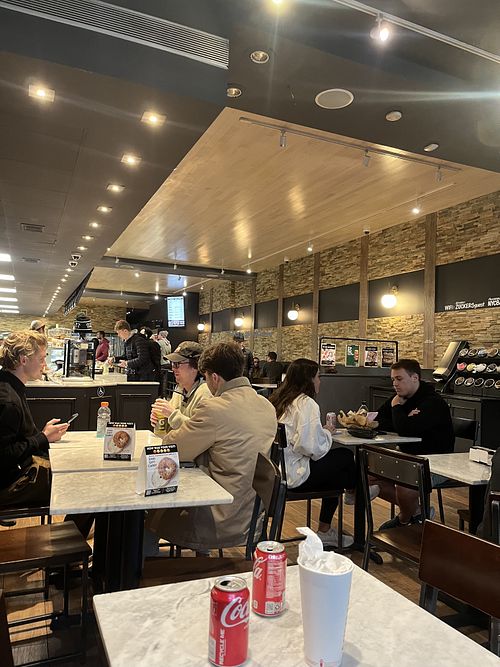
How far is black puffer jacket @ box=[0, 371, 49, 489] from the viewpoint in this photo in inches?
102

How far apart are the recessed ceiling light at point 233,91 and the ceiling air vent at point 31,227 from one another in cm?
375

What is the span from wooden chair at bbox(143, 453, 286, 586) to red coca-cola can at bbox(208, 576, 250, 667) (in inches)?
38.7

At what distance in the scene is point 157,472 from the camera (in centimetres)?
203

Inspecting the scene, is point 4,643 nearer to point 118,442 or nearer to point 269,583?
point 269,583

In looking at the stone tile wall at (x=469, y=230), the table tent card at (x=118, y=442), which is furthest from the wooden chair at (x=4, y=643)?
the stone tile wall at (x=469, y=230)

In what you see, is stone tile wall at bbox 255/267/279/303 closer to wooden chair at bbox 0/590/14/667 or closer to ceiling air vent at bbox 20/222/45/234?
ceiling air vent at bbox 20/222/45/234

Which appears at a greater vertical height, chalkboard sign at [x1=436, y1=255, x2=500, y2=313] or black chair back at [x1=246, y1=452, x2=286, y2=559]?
chalkboard sign at [x1=436, y1=255, x2=500, y2=313]

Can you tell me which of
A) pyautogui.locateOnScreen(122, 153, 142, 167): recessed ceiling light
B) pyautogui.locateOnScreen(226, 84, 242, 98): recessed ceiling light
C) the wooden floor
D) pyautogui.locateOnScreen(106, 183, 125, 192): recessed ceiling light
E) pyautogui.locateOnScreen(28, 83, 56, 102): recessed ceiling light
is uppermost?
pyautogui.locateOnScreen(226, 84, 242, 98): recessed ceiling light

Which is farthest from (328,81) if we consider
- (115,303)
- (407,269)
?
(115,303)

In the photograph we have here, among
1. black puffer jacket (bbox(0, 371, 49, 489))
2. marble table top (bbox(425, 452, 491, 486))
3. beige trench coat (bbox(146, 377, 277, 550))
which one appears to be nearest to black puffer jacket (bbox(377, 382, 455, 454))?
marble table top (bbox(425, 452, 491, 486))

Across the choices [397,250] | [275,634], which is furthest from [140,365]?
[275,634]

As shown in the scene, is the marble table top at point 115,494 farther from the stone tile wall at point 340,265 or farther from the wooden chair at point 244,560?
the stone tile wall at point 340,265

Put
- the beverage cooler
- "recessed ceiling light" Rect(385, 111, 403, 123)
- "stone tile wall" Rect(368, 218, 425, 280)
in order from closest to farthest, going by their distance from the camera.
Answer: "recessed ceiling light" Rect(385, 111, 403, 123) → the beverage cooler → "stone tile wall" Rect(368, 218, 425, 280)

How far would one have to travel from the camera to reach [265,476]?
2.23 m
